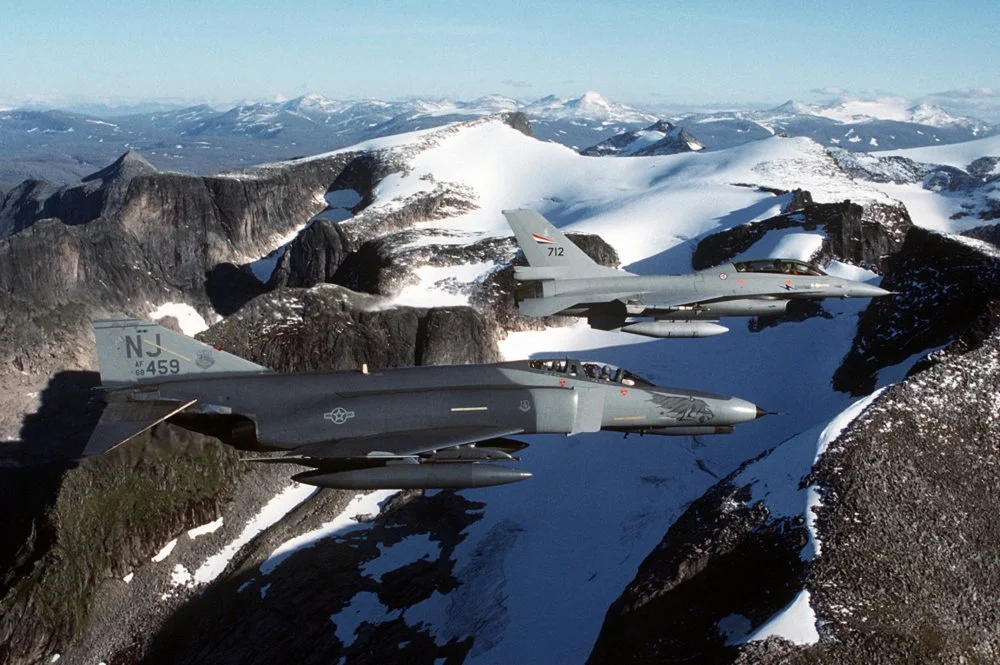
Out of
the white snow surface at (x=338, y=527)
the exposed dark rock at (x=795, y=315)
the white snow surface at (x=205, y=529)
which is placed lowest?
the white snow surface at (x=205, y=529)

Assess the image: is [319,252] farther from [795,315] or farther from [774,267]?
[774,267]

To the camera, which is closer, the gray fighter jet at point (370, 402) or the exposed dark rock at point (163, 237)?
the gray fighter jet at point (370, 402)

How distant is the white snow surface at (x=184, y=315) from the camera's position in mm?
128500

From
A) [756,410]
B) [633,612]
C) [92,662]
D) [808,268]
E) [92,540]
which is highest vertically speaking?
[808,268]

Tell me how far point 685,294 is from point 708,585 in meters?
17.5

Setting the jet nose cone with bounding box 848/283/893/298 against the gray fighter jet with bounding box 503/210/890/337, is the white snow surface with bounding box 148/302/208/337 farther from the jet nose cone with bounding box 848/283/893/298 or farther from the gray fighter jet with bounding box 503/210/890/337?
the jet nose cone with bounding box 848/283/893/298

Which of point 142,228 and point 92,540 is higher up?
point 142,228

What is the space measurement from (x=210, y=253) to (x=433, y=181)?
49.0 meters

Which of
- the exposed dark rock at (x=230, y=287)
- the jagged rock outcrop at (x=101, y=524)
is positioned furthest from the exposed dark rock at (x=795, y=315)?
the exposed dark rock at (x=230, y=287)

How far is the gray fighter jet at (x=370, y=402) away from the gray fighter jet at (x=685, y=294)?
10.00m

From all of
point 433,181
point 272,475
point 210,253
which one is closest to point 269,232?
point 210,253

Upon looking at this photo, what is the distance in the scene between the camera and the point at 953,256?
228 ft

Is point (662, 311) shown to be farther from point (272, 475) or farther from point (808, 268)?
point (272, 475)

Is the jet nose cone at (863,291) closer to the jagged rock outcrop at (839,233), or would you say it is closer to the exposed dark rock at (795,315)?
the exposed dark rock at (795,315)
